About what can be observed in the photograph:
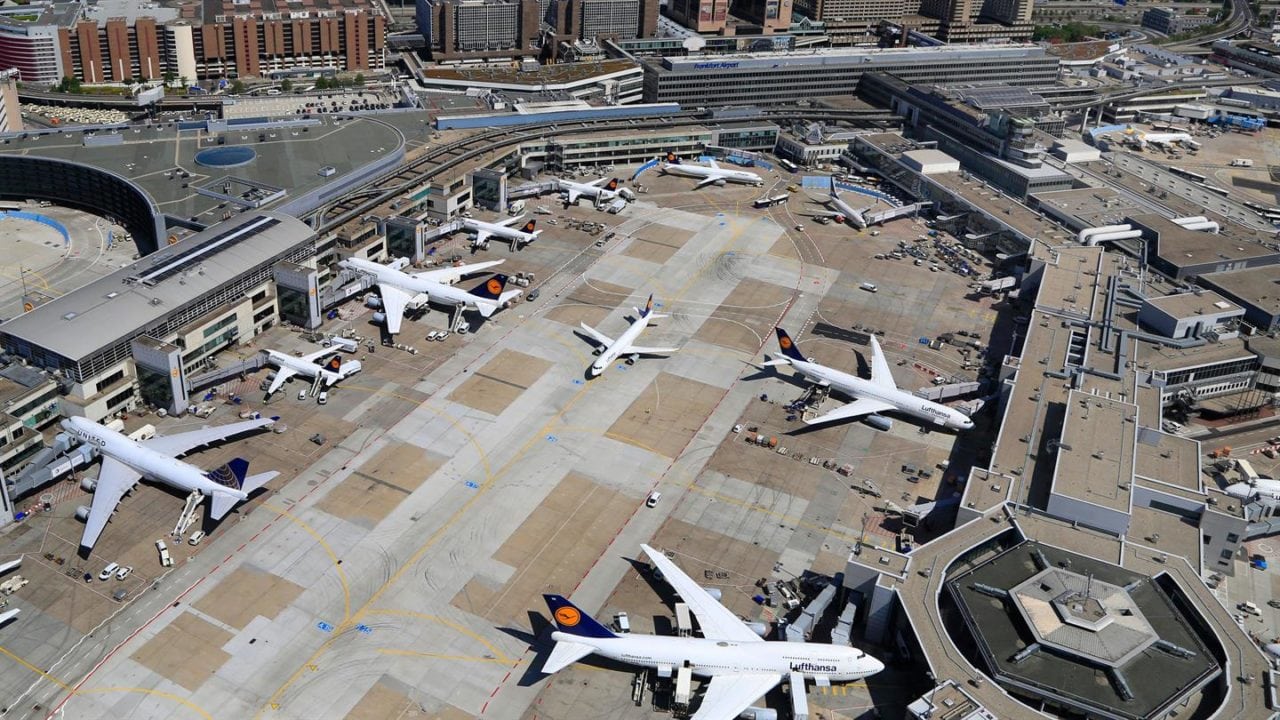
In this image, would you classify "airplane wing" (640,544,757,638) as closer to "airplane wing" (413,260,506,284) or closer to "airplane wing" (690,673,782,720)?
"airplane wing" (690,673,782,720)

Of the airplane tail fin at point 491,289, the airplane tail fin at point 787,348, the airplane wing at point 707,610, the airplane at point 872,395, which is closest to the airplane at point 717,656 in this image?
the airplane wing at point 707,610

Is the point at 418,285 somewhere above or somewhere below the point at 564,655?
above

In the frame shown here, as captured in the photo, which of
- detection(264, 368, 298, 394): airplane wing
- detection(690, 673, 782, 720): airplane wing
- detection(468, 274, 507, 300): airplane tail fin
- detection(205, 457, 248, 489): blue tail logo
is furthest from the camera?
detection(468, 274, 507, 300): airplane tail fin

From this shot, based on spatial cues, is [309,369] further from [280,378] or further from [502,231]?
[502,231]

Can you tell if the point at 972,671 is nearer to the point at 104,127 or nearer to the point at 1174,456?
the point at 1174,456

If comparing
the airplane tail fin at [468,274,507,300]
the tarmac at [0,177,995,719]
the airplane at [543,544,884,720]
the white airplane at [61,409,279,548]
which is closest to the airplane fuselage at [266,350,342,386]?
the tarmac at [0,177,995,719]

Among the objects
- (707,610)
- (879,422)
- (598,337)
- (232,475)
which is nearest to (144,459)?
(232,475)

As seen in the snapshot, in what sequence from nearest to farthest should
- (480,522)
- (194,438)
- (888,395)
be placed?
(480,522) → (194,438) → (888,395)

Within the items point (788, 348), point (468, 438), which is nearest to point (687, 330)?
point (788, 348)
